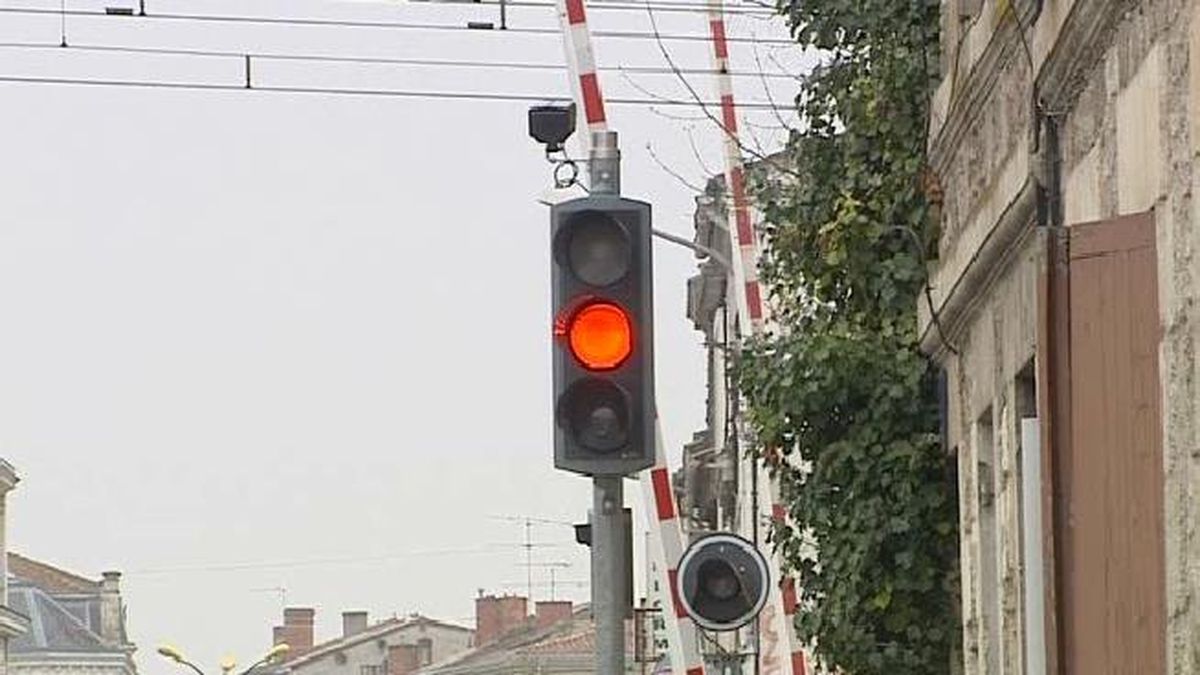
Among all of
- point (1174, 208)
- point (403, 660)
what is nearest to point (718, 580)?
point (1174, 208)

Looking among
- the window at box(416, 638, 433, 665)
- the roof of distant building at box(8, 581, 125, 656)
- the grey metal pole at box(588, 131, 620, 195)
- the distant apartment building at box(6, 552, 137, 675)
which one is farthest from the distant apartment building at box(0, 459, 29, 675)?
the grey metal pole at box(588, 131, 620, 195)

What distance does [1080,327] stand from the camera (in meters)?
10.4

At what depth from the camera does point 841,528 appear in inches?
677

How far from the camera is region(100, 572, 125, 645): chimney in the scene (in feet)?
376

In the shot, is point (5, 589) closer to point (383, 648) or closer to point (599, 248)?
point (383, 648)

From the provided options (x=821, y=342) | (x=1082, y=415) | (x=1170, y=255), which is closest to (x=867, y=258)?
(x=821, y=342)

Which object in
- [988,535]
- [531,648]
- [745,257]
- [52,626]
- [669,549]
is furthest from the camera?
[52,626]

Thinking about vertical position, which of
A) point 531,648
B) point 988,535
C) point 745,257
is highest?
point 745,257

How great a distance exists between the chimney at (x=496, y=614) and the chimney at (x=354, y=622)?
1566 cm

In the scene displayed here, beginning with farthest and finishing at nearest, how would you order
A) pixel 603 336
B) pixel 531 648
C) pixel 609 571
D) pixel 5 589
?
pixel 531 648, pixel 5 589, pixel 609 571, pixel 603 336

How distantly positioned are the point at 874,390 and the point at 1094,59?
711 cm

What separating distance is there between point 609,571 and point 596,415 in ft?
2.08

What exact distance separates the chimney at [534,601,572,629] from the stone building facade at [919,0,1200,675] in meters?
97.2

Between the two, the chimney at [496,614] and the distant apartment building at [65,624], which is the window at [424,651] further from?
the distant apartment building at [65,624]
